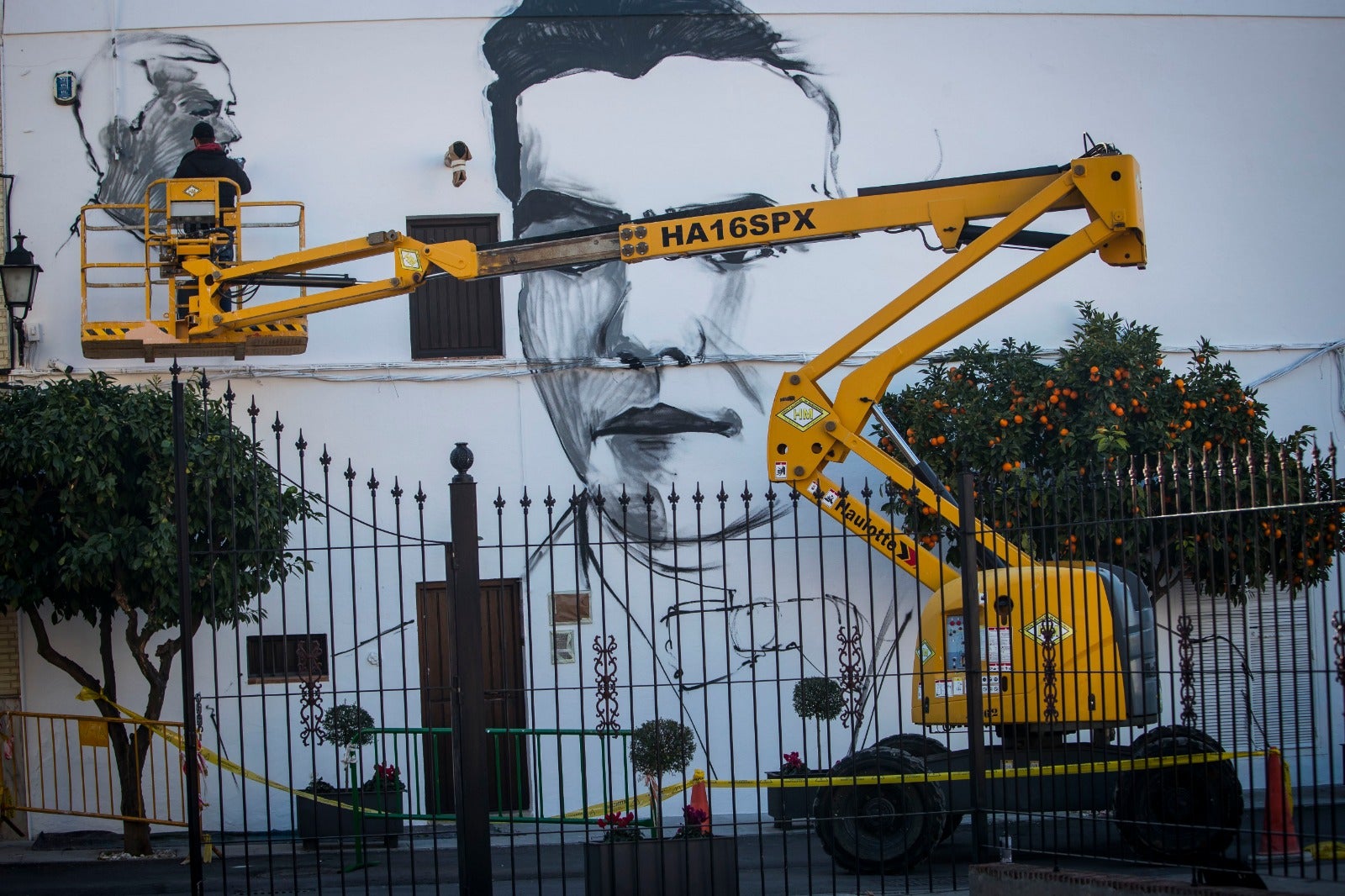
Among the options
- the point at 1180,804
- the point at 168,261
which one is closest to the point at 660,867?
the point at 1180,804

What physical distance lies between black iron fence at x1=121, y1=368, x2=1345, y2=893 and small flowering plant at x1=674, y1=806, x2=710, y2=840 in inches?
1.4

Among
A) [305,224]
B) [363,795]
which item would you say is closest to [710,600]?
[363,795]

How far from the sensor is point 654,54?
1393 centimetres

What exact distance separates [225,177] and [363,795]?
17.6ft

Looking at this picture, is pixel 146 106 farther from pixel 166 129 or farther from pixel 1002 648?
pixel 1002 648

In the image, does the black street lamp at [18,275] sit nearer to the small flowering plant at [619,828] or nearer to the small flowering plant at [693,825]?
the small flowering plant at [619,828]

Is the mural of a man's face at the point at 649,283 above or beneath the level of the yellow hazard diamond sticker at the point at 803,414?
above

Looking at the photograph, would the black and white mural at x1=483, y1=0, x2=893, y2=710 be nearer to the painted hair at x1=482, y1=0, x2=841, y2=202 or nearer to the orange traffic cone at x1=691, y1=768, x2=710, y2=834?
the painted hair at x1=482, y1=0, x2=841, y2=202

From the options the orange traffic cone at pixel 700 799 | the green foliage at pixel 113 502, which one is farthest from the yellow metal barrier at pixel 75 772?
the orange traffic cone at pixel 700 799

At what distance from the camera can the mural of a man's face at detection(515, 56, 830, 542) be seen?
13602 millimetres

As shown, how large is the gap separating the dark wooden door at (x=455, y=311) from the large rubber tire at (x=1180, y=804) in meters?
7.32

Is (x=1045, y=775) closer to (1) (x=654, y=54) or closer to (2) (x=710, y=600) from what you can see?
(2) (x=710, y=600)

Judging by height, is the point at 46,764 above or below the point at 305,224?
below

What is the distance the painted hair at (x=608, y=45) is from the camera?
13703 mm
